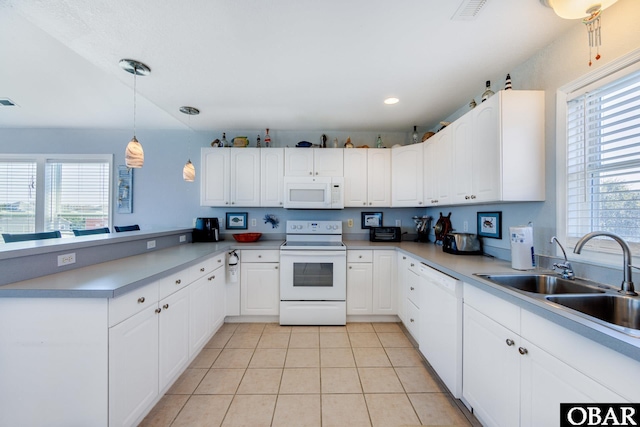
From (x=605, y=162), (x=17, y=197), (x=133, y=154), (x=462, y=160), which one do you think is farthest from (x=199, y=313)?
(x=17, y=197)

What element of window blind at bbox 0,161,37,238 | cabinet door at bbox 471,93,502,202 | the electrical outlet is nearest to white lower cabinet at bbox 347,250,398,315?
cabinet door at bbox 471,93,502,202

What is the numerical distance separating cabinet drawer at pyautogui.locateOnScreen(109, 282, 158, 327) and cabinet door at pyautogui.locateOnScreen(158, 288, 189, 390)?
0.13m

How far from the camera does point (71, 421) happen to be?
3.78 feet

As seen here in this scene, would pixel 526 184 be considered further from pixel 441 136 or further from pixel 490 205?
pixel 441 136

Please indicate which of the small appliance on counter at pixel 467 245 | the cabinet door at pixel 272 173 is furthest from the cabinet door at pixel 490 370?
the cabinet door at pixel 272 173

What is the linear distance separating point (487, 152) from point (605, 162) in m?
0.59

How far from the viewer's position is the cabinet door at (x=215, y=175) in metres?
3.21

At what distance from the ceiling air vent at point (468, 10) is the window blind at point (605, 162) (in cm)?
78

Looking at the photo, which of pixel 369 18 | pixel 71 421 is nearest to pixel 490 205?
pixel 369 18

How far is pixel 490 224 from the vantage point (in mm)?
2201

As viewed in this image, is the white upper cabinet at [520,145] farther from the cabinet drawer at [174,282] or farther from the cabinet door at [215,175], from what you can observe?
the cabinet door at [215,175]

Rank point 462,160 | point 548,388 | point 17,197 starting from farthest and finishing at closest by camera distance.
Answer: point 17,197 < point 462,160 < point 548,388

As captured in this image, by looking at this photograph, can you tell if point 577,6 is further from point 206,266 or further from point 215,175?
point 215,175

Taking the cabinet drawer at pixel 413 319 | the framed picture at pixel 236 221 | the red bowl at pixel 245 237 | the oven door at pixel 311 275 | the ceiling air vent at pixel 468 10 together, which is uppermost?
the ceiling air vent at pixel 468 10
